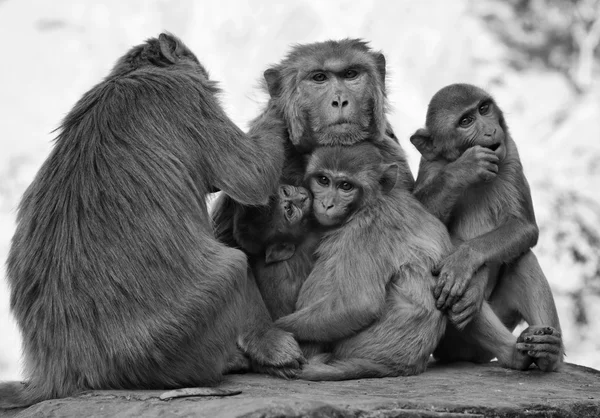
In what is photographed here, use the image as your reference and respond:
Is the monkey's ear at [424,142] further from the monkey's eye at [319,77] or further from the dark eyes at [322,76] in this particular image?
the monkey's eye at [319,77]

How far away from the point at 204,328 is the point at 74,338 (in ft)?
2.40

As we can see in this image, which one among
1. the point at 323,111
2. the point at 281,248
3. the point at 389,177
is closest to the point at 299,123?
the point at 323,111

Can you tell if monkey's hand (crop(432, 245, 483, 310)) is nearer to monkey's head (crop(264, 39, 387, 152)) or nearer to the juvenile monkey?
the juvenile monkey

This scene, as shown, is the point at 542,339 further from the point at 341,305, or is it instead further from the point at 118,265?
the point at 118,265

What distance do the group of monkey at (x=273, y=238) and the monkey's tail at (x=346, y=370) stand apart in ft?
0.04

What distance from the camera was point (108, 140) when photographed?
5852 mm

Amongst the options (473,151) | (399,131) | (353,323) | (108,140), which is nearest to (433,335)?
(353,323)

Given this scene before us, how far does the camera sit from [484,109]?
22.3 ft

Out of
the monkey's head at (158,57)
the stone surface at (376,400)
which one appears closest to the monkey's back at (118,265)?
the stone surface at (376,400)

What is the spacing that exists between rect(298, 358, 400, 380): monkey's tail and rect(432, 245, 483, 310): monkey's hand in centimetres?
55

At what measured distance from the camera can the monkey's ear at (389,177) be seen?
254 inches

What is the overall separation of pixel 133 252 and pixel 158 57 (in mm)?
1637

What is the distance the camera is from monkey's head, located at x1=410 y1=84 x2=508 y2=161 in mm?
6723

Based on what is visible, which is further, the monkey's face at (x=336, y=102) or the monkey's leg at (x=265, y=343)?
the monkey's face at (x=336, y=102)
